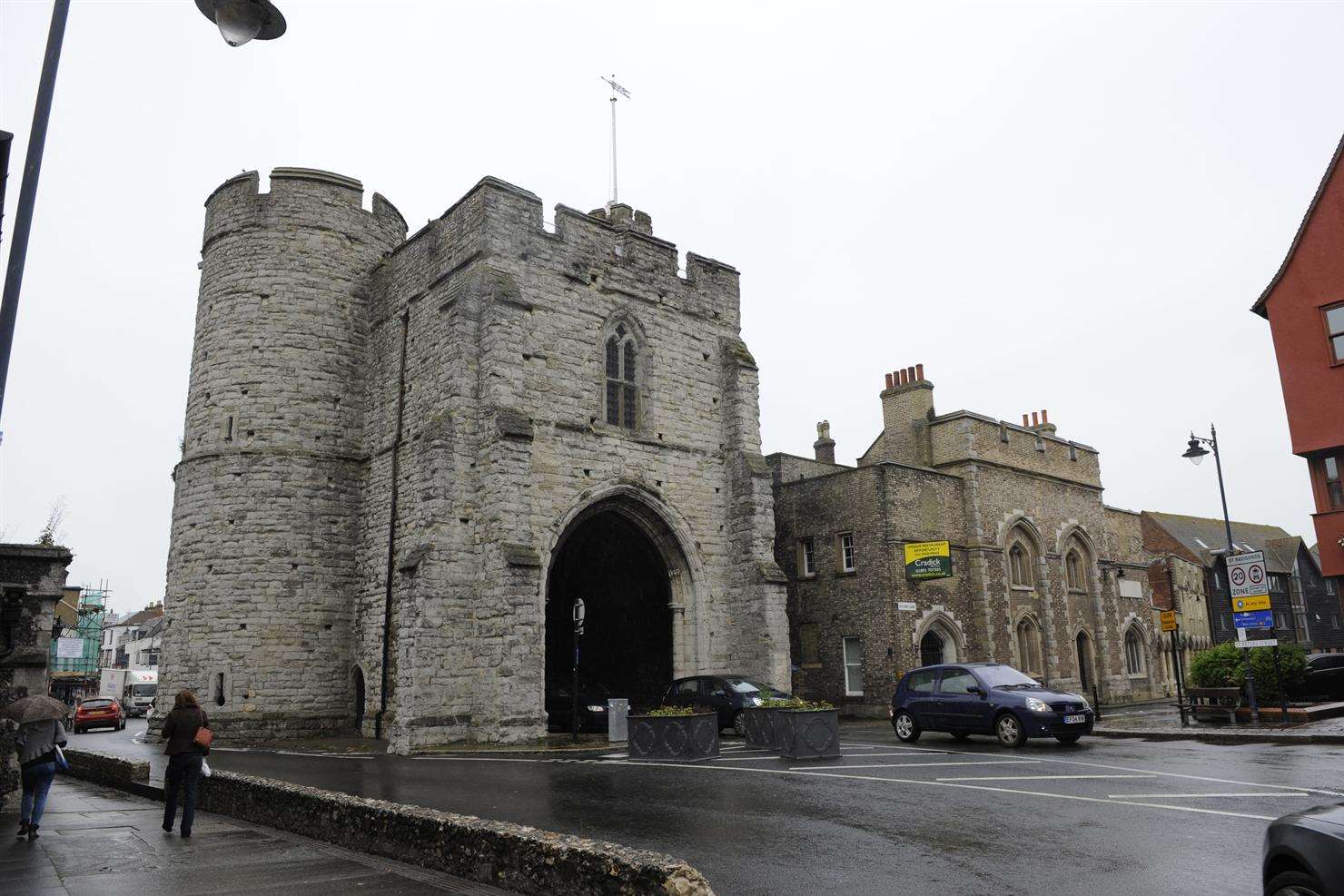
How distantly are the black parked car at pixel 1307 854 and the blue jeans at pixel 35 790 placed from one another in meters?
10.2

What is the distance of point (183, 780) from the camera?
9.34 metres

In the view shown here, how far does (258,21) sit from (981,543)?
80.8ft

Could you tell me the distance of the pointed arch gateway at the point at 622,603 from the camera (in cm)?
2144

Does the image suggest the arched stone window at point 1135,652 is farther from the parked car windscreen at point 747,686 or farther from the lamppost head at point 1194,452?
the parked car windscreen at point 747,686

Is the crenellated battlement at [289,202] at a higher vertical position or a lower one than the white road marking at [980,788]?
higher

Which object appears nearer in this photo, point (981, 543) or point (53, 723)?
point (53, 723)

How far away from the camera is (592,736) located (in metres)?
19.8

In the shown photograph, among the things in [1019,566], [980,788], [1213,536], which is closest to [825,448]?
[1019,566]

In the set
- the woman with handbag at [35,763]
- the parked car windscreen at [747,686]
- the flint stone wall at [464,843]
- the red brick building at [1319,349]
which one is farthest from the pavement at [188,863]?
the red brick building at [1319,349]

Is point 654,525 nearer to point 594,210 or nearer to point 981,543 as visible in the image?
A: point 594,210

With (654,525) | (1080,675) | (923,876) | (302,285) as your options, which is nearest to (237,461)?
(302,285)

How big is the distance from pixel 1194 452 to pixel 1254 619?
5.23m

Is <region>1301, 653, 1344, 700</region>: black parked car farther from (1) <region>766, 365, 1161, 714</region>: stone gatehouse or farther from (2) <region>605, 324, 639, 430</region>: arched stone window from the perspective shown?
(2) <region>605, 324, 639, 430</region>: arched stone window

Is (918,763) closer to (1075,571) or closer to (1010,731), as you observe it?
(1010,731)
